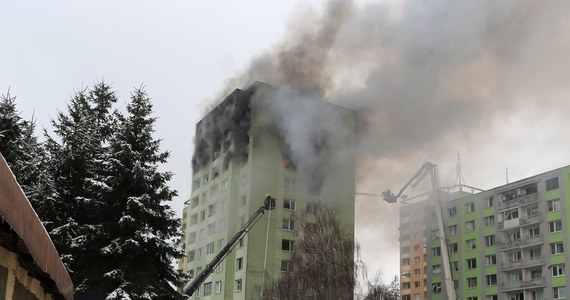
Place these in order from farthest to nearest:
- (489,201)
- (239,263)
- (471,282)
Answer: (489,201) < (471,282) < (239,263)

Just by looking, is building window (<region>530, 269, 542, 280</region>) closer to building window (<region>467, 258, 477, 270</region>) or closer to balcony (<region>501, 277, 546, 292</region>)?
balcony (<region>501, 277, 546, 292</region>)

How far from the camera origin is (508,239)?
64188 millimetres

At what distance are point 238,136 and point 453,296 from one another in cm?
2485

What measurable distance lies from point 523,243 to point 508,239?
7.79 feet

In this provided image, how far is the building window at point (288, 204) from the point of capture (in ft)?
196

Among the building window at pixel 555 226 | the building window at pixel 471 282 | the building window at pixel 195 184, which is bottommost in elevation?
the building window at pixel 471 282

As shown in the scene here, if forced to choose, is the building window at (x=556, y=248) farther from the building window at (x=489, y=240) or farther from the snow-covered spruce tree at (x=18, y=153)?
the snow-covered spruce tree at (x=18, y=153)

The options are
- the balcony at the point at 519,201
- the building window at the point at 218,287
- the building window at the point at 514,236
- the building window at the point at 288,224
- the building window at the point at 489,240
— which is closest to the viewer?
the building window at the point at 288,224

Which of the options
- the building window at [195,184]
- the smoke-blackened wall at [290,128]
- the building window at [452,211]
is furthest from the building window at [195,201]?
the building window at [452,211]

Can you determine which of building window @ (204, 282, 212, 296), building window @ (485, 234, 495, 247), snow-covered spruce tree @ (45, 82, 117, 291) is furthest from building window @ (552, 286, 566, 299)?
snow-covered spruce tree @ (45, 82, 117, 291)

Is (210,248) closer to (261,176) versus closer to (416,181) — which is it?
(261,176)

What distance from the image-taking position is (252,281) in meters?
58.0

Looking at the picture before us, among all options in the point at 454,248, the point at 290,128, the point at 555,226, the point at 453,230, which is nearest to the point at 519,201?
the point at 555,226

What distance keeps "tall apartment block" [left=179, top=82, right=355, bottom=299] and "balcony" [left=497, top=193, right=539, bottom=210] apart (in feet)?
69.8
